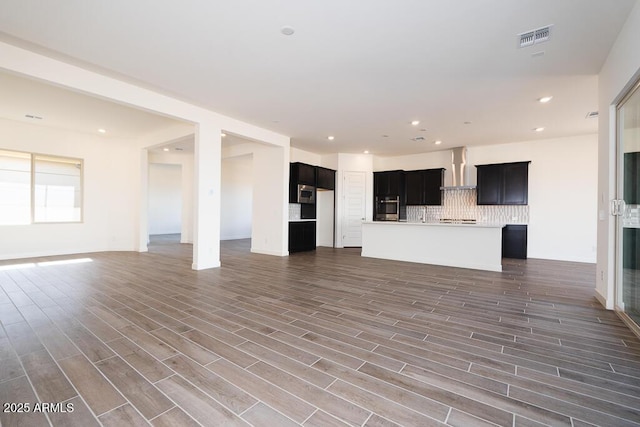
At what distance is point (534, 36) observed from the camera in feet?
9.61

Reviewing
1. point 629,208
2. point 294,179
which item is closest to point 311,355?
point 629,208

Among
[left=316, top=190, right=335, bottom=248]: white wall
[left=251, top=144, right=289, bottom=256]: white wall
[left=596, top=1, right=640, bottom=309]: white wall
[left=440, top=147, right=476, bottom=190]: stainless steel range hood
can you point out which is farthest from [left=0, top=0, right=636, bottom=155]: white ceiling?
[left=316, top=190, right=335, bottom=248]: white wall

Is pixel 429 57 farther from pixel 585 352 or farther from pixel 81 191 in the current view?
pixel 81 191

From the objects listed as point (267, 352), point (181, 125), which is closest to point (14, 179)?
point (181, 125)

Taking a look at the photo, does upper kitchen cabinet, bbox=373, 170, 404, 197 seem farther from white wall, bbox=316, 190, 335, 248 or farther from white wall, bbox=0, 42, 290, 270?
white wall, bbox=0, 42, 290, 270

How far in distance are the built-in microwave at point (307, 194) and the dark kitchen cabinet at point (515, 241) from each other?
5.32 meters

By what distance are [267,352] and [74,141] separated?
7.92 m

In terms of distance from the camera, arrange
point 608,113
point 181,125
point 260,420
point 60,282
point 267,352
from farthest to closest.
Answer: point 181,125 → point 60,282 → point 608,113 → point 267,352 → point 260,420

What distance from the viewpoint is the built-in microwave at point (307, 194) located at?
8008 millimetres

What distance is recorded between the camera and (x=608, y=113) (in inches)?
132

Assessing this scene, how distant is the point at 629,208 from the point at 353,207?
6646 millimetres

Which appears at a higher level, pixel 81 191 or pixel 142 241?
pixel 81 191

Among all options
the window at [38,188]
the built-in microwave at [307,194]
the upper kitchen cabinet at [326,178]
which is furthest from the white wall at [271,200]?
the window at [38,188]

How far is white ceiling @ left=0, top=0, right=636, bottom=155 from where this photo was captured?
8.60ft
